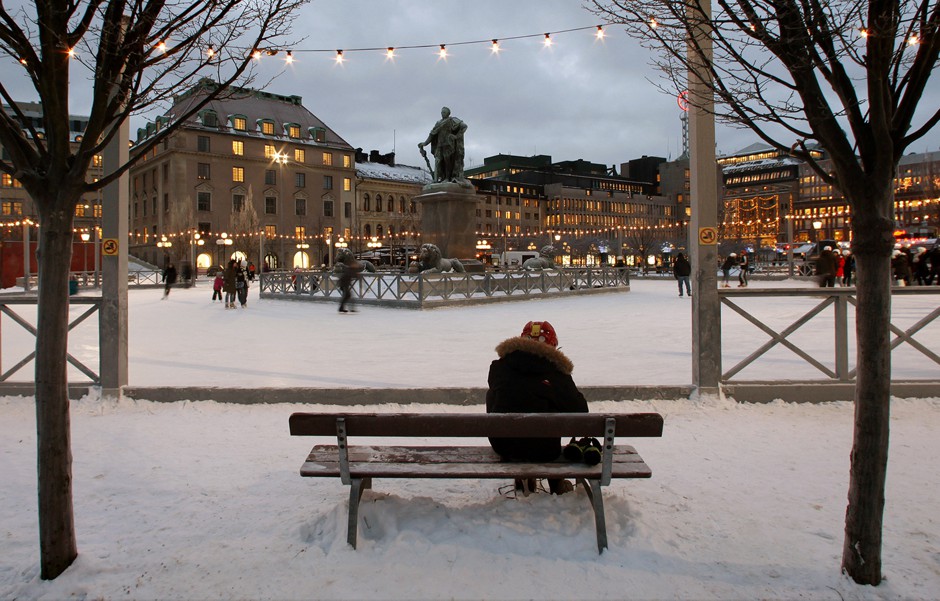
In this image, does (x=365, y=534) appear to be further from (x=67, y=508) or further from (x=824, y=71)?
(x=824, y=71)

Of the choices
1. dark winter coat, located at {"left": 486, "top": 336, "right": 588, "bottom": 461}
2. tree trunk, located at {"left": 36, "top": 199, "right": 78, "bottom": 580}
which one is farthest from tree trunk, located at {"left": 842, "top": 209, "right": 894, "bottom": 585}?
tree trunk, located at {"left": 36, "top": 199, "right": 78, "bottom": 580}

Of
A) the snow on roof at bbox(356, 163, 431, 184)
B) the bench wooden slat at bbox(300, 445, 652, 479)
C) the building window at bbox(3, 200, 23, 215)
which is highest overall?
the snow on roof at bbox(356, 163, 431, 184)

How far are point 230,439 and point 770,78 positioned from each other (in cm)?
516

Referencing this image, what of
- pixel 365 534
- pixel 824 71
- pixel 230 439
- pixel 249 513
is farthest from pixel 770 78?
pixel 230 439

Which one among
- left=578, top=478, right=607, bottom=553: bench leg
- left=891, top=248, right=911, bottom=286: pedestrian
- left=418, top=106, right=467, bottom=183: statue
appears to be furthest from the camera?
left=418, top=106, right=467, bottom=183: statue

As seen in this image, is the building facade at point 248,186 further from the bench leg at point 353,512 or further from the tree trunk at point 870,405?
the tree trunk at point 870,405

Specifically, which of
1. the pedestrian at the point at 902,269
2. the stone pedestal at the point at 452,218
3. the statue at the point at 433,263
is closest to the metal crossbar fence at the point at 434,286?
the statue at the point at 433,263

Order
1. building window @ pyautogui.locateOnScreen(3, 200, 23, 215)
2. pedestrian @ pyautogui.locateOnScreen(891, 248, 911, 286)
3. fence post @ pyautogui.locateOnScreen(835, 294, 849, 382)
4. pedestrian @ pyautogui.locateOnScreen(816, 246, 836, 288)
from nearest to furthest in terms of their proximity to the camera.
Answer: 1. fence post @ pyautogui.locateOnScreen(835, 294, 849, 382)
2. pedestrian @ pyautogui.locateOnScreen(816, 246, 836, 288)
3. pedestrian @ pyautogui.locateOnScreen(891, 248, 911, 286)
4. building window @ pyautogui.locateOnScreen(3, 200, 23, 215)

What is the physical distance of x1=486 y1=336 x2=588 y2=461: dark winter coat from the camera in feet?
12.4

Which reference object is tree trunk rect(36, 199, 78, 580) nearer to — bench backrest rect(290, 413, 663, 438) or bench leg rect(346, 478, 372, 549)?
bench backrest rect(290, 413, 663, 438)

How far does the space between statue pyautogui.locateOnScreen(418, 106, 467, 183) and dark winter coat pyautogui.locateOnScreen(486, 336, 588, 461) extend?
77.9 ft

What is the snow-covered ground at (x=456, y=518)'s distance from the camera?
3240 mm

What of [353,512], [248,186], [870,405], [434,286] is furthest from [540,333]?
[248,186]

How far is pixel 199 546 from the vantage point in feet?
12.1
